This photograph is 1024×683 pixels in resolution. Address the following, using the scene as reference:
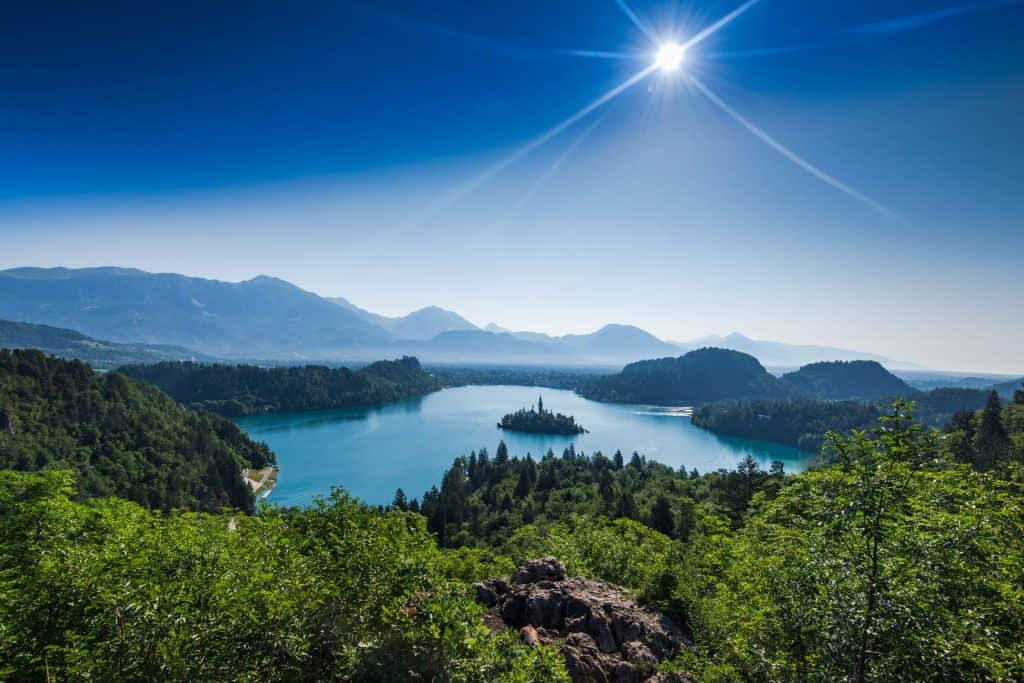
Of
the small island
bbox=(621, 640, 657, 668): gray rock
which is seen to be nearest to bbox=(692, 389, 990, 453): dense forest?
the small island

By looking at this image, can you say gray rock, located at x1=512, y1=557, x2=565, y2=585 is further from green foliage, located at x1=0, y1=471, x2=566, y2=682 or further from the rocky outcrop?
green foliage, located at x1=0, y1=471, x2=566, y2=682

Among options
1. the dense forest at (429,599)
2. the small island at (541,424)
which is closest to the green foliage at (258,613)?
the dense forest at (429,599)

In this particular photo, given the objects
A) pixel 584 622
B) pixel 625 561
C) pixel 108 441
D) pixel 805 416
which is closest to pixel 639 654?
pixel 584 622

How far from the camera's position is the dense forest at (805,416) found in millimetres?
145250

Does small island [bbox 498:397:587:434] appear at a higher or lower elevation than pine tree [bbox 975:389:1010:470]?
lower

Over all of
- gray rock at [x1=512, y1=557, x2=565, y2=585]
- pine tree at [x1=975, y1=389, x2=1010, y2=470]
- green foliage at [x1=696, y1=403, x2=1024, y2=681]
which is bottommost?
gray rock at [x1=512, y1=557, x2=565, y2=585]

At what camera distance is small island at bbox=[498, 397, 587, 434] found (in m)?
155

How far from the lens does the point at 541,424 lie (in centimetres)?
15738

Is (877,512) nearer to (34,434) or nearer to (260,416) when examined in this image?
(34,434)

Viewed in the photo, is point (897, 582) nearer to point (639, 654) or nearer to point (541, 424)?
A: point (639, 654)

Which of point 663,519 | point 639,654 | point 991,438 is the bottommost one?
point 663,519

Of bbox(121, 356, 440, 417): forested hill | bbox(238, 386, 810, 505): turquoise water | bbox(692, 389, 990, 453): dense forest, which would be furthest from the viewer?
bbox(121, 356, 440, 417): forested hill

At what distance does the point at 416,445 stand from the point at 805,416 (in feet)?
443

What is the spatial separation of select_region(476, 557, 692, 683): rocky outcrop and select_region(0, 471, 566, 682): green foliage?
3487mm
